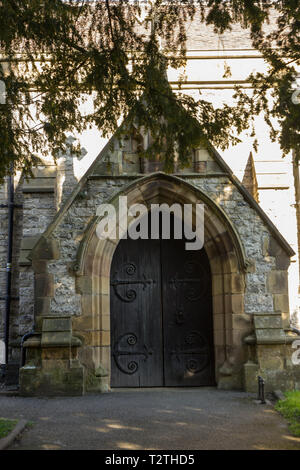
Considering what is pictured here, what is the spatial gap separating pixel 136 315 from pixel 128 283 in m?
0.57

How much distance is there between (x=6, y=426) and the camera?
552cm

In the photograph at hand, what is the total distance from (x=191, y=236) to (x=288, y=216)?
3512mm

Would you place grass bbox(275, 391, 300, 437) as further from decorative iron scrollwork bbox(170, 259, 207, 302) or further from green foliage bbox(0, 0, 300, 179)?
green foliage bbox(0, 0, 300, 179)

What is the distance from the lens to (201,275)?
926 cm

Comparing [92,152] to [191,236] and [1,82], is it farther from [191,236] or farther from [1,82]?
[1,82]

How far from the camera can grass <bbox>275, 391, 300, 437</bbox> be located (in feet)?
18.4
